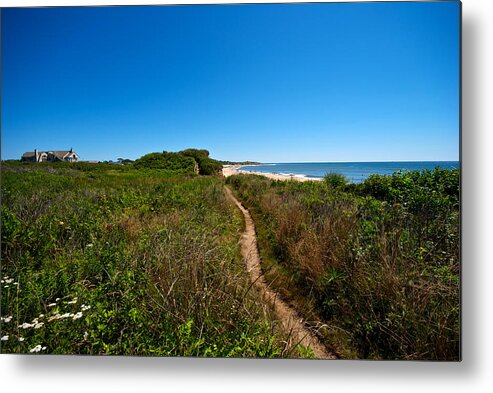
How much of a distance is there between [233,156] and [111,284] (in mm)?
1652

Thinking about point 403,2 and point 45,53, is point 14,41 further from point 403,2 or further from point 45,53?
point 403,2

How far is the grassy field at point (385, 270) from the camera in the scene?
→ 1.97 meters

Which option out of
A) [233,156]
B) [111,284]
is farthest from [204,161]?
[111,284]

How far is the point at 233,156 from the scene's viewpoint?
9.13 ft

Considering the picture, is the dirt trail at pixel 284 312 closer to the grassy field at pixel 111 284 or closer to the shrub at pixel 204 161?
the grassy field at pixel 111 284

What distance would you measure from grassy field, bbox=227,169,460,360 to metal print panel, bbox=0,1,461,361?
16 mm

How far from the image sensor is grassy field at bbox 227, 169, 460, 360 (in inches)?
77.5

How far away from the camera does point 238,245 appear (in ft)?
11.2

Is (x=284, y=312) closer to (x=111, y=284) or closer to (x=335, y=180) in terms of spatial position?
(x=111, y=284)

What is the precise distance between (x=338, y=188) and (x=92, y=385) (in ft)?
13.1

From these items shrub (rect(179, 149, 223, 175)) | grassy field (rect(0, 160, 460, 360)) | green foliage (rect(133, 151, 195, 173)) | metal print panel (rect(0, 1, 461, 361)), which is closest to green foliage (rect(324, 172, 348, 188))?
grassy field (rect(0, 160, 460, 360))

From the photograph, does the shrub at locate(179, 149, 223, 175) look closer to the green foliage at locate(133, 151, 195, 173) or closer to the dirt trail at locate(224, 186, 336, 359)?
the green foliage at locate(133, 151, 195, 173)

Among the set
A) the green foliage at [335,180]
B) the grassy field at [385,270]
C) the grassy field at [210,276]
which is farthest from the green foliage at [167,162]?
the green foliage at [335,180]

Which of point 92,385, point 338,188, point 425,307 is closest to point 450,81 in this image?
point 425,307
